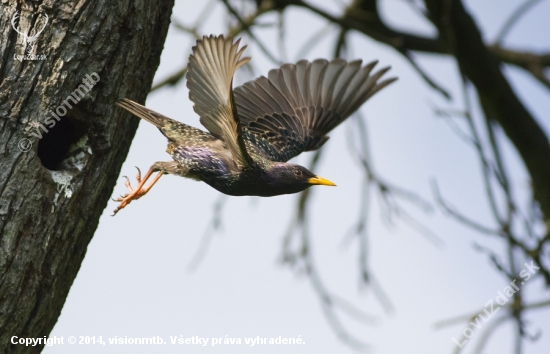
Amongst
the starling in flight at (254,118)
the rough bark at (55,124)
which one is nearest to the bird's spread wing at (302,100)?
the starling in flight at (254,118)

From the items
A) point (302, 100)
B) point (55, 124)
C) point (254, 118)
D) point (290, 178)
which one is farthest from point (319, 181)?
point (55, 124)

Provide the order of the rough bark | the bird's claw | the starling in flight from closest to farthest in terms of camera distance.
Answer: the rough bark, the starling in flight, the bird's claw

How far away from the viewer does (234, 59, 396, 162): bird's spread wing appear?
16.4 feet

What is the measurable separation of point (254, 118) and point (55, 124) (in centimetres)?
178

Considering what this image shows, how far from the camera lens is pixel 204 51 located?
361 cm

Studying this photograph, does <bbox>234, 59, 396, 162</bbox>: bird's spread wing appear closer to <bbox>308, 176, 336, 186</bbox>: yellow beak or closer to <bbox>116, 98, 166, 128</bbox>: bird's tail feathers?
<bbox>308, 176, 336, 186</bbox>: yellow beak

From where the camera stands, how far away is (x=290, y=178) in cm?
437

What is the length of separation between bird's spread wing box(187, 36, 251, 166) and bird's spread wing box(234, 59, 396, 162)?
922 millimetres

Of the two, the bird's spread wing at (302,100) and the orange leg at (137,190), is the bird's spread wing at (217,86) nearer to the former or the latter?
the orange leg at (137,190)

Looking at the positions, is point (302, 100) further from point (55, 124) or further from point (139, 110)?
point (55, 124)

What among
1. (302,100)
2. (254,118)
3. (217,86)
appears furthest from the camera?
(302,100)

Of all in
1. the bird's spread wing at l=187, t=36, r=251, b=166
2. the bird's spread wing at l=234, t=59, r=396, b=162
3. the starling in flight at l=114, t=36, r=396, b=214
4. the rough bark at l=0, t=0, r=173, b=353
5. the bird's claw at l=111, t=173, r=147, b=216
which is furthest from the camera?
the bird's spread wing at l=234, t=59, r=396, b=162

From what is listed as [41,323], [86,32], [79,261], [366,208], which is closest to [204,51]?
[86,32]

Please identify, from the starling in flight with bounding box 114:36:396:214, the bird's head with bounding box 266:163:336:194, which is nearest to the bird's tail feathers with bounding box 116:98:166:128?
the starling in flight with bounding box 114:36:396:214
